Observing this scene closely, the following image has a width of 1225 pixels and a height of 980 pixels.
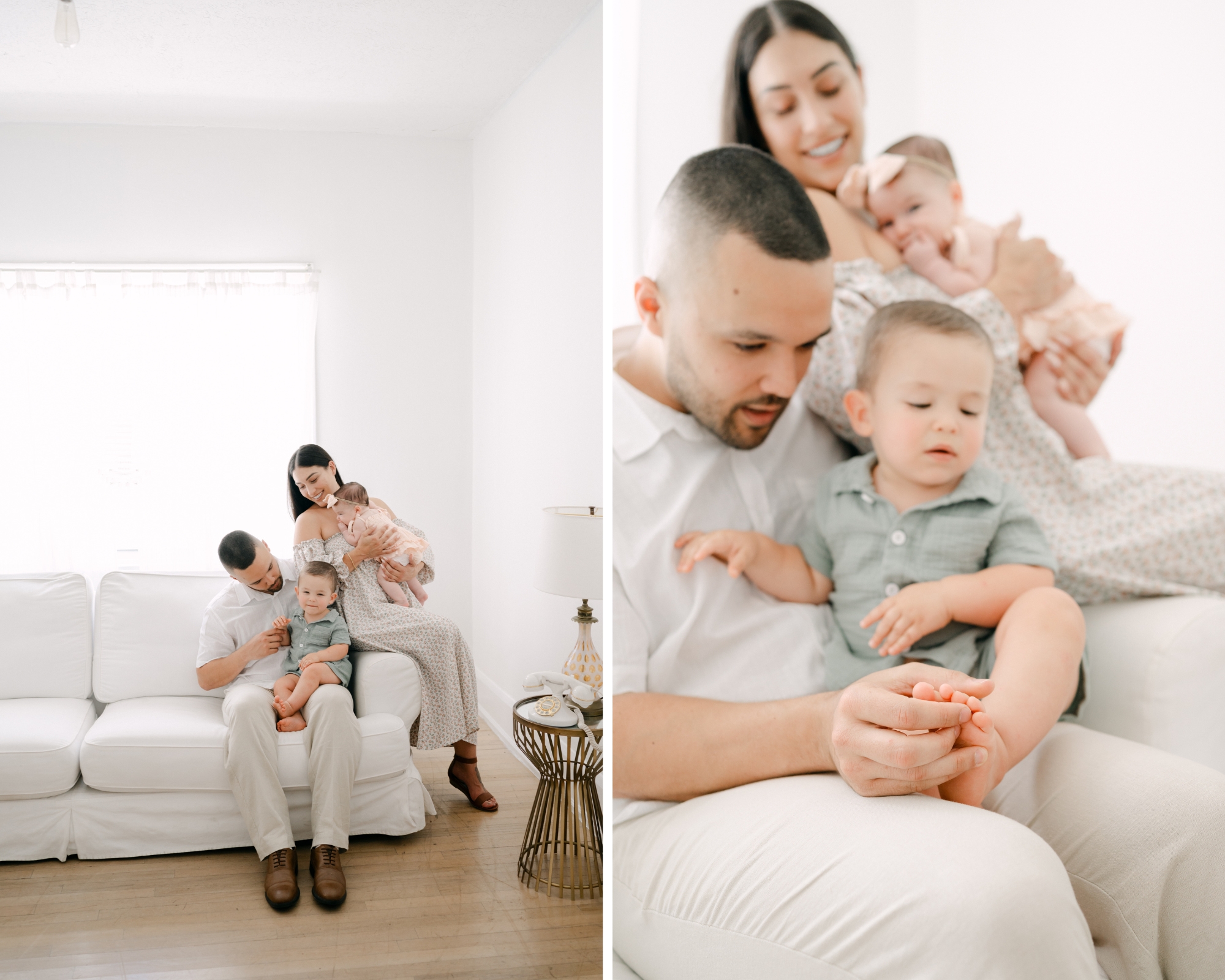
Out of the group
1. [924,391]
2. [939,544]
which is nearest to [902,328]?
[924,391]

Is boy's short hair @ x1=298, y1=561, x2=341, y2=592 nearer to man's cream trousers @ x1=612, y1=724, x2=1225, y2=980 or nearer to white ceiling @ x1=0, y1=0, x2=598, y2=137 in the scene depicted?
white ceiling @ x1=0, y1=0, x2=598, y2=137

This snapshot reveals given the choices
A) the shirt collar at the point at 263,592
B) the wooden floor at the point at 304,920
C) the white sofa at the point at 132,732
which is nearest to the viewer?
the wooden floor at the point at 304,920

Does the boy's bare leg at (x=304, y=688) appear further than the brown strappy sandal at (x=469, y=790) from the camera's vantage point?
No

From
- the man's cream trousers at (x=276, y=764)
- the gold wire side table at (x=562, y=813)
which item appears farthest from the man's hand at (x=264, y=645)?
the gold wire side table at (x=562, y=813)

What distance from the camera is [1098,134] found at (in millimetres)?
698

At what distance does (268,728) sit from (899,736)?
195 centimetres

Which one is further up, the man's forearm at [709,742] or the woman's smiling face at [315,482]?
the woman's smiling face at [315,482]

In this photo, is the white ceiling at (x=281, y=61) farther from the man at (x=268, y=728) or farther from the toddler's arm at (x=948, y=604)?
the toddler's arm at (x=948, y=604)

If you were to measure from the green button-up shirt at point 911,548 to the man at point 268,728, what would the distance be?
1.76 metres

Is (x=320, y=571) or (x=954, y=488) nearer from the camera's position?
(x=954, y=488)

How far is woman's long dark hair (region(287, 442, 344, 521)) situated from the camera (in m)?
2.60

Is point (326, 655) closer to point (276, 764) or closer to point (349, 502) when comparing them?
point (276, 764)

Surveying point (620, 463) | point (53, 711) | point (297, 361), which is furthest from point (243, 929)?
point (297, 361)

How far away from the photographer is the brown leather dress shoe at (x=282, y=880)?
201 centimetres
